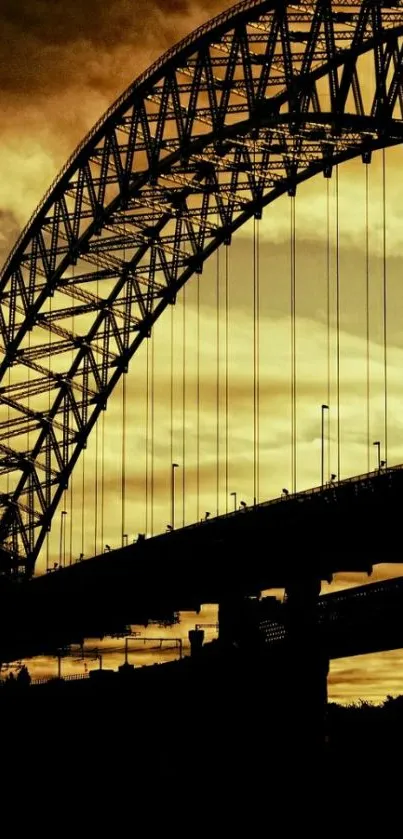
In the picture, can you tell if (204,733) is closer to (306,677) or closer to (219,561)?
(306,677)

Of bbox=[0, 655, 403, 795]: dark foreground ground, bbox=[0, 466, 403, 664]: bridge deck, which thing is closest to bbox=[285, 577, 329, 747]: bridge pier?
bbox=[0, 655, 403, 795]: dark foreground ground

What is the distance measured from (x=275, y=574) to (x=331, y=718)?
10.3 m

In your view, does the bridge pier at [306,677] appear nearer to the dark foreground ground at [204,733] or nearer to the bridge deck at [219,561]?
the dark foreground ground at [204,733]

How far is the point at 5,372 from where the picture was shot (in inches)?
4331

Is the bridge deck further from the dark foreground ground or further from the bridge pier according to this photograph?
the dark foreground ground

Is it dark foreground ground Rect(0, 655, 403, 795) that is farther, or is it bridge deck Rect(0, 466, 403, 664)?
bridge deck Rect(0, 466, 403, 664)

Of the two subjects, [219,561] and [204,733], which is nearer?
[204,733]

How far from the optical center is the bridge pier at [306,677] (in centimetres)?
7044

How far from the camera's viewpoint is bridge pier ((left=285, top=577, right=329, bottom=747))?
7044 centimetres

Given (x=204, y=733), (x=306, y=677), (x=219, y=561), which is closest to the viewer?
(x=204, y=733)

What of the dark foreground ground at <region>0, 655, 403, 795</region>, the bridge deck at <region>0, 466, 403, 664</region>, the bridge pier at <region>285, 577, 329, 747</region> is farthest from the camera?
the bridge deck at <region>0, 466, 403, 664</region>

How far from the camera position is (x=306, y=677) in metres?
72.2

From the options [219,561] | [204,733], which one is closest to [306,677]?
[204,733]

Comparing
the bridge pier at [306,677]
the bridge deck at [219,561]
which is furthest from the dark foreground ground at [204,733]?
the bridge deck at [219,561]
